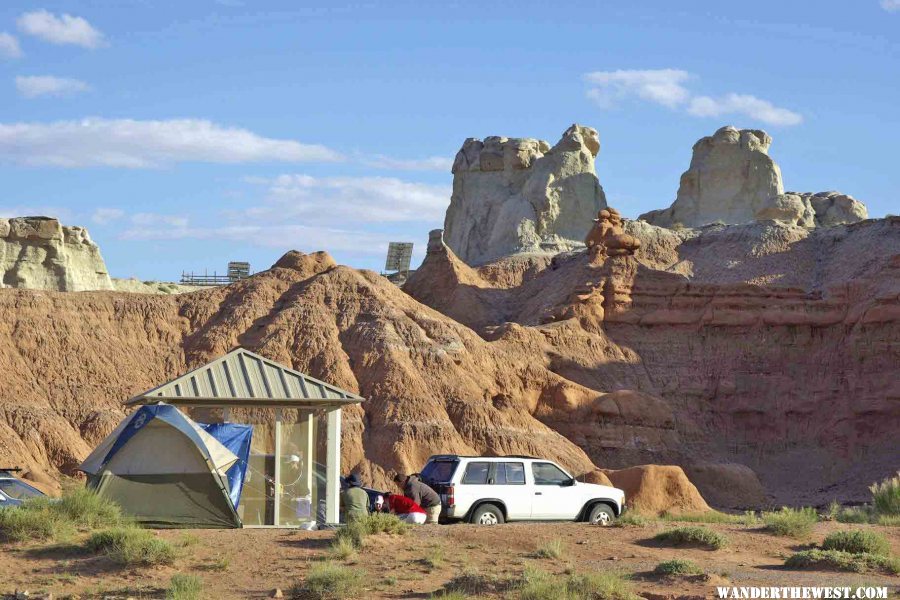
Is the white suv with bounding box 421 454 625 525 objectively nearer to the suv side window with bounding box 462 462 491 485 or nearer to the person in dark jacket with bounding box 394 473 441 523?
the suv side window with bounding box 462 462 491 485

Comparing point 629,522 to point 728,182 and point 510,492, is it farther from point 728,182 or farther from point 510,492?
point 728,182

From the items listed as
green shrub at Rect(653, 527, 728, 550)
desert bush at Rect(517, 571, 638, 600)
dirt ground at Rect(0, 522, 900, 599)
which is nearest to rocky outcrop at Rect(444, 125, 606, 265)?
green shrub at Rect(653, 527, 728, 550)

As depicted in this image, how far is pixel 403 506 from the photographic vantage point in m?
25.5

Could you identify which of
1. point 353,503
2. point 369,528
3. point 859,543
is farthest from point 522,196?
point 369,528

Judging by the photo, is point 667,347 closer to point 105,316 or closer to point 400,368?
point 400,368

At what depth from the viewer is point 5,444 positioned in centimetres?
4034

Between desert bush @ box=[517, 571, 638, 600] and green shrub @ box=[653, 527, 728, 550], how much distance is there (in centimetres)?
329

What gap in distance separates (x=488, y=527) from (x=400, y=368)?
24484mm

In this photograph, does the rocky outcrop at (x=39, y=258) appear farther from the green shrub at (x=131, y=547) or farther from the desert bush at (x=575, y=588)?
the desert bush at (x=575, y=588)

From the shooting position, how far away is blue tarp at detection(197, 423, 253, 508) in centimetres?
2428

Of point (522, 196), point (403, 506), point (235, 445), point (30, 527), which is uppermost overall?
point (522, 196)

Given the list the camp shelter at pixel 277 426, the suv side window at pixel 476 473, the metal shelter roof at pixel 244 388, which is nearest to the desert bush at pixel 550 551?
the suv side window at pixel 476 473

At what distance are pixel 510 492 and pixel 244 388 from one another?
5.17 m

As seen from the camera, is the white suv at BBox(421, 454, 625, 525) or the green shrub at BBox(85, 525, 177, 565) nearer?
the green shrub at BBox(85, 525, 177, 565)
